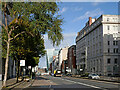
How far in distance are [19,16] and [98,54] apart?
2604 inches

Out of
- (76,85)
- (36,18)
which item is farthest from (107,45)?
(36,18)

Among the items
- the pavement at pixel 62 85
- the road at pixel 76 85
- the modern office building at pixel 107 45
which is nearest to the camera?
the road at pixel 76 85

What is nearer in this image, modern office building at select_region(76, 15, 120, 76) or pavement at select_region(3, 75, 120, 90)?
pavement at select_region(3, 75, 120, 90)

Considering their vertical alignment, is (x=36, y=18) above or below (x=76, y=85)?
above

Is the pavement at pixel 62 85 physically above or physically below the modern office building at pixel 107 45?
below

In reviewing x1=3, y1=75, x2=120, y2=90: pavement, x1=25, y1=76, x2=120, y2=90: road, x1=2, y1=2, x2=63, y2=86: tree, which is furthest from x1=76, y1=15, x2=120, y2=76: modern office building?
x1=2, y1=2, x2=63, y2=86: tree

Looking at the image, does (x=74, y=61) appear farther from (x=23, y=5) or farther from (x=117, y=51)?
(x=23, y=5)

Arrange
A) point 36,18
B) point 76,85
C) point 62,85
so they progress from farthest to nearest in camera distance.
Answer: point 62,85 → point 76,85 → point 36,18

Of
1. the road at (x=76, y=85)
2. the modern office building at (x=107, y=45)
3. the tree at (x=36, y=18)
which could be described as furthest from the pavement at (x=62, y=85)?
the modern office building at (x=107, y=45)

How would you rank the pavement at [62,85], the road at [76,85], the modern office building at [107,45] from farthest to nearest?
the modern office building at [107,45], the pavement at [62,85], the road at [76,85]

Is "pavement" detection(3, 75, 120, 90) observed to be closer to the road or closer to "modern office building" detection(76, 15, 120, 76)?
the road

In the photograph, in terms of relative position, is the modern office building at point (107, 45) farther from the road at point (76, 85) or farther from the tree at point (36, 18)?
the tree at point (36, 18)

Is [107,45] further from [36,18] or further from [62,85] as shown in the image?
[36,18]

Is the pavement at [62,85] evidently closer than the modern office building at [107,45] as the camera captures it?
Yes
